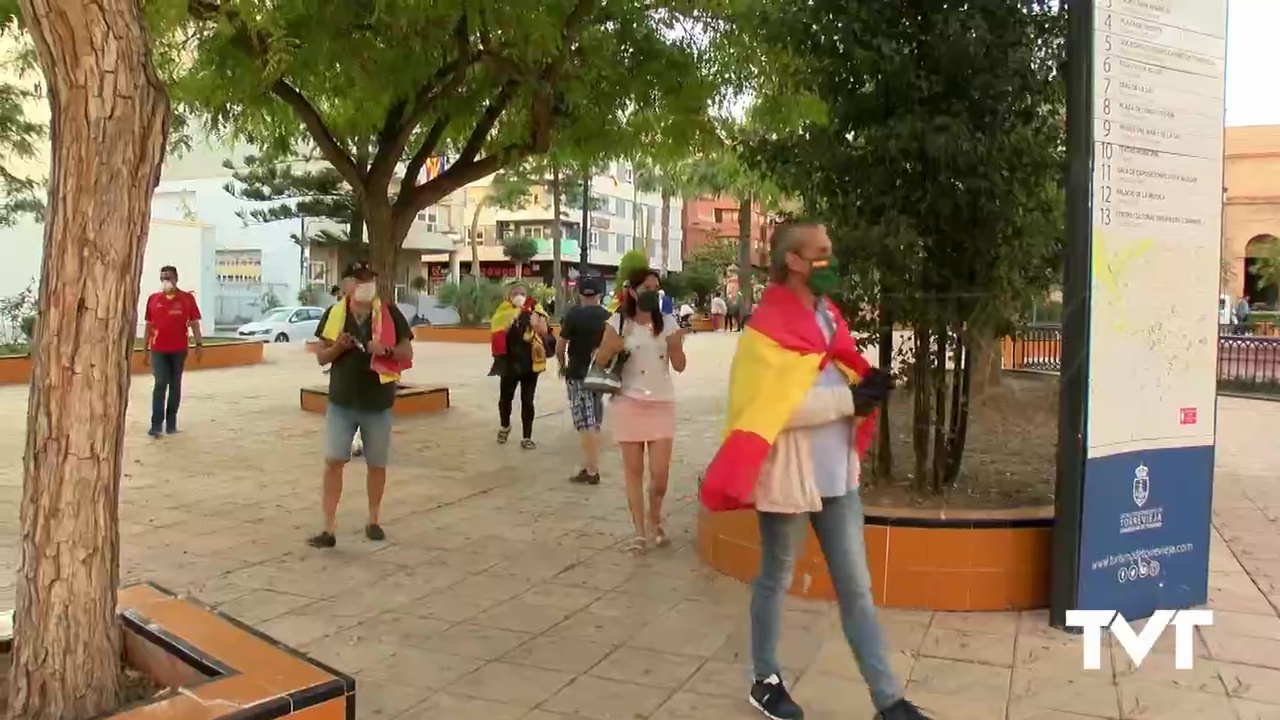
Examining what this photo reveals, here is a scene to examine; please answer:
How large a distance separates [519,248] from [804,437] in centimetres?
5295

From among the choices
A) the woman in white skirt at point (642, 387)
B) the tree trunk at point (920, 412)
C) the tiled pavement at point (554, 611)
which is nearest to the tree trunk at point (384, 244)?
the tiled pavement at point (554, 611)

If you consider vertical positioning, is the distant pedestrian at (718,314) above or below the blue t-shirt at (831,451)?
above

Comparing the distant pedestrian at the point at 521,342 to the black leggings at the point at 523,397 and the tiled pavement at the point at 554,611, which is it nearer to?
the black leggings at the point at 523,397

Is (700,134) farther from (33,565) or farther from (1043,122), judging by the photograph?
(33,565)

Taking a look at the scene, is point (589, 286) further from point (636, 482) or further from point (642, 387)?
point (636, 482)

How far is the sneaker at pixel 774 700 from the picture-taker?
379cm

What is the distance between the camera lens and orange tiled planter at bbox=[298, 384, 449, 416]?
505 inches

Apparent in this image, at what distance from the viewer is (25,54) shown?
12.4 m

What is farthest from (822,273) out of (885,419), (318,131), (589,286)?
(318,131)

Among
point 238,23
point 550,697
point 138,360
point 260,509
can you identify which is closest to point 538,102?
point 238,23

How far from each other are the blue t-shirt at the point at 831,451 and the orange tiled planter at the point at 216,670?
5.43 feet

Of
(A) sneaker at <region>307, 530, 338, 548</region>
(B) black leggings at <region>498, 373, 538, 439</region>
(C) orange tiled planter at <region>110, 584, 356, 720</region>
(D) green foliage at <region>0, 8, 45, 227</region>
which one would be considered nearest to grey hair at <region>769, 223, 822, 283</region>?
(C) orange tiled planter at <region>110, 584, 356, 720</region>

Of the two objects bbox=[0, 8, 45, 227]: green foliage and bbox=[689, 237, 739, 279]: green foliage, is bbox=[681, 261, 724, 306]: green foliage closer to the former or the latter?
bbox=[689, 237, 739, 279]: green foliage

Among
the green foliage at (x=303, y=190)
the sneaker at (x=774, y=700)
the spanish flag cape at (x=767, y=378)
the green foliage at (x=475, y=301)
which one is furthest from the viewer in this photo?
the green foliage at (x=475, y=301)
